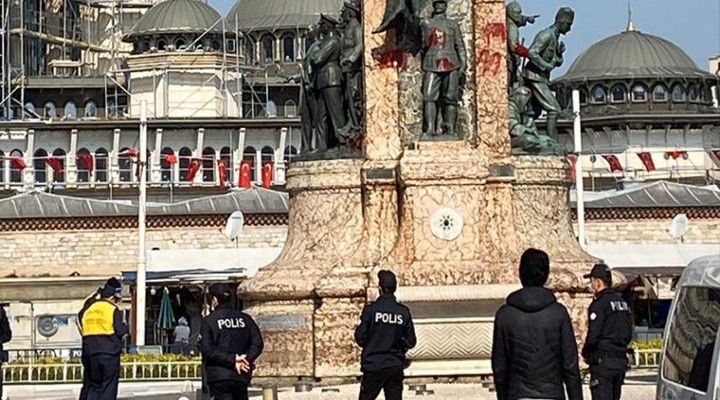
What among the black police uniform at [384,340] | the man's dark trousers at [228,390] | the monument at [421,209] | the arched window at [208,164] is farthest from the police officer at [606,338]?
the arched window at [208,164]

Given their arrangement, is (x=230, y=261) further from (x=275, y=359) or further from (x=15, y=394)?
(x=275, y=359)

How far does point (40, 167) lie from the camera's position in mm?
98688

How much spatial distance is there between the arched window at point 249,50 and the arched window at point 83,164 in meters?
23.4

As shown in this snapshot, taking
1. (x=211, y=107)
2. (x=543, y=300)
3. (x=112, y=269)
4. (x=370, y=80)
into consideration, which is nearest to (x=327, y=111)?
(x=370, y=80)

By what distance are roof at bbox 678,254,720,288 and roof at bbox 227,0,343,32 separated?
11148 cm

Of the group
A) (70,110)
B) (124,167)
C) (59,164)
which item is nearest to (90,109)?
(70,110)

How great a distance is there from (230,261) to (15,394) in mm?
24220

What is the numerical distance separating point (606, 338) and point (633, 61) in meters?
106

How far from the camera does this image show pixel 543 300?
11.8m

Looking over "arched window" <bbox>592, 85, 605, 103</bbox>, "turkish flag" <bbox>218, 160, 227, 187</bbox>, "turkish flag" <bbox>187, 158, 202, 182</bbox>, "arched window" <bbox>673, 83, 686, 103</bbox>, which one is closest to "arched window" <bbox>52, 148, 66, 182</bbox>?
"turkish flag" <bbox>187, 158, 202, 182</bbox>

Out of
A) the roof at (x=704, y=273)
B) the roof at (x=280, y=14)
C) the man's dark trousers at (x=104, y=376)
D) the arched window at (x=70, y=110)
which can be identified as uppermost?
the roof at (x=280, y=14)

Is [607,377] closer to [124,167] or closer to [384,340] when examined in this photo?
[384,340]

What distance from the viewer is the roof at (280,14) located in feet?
410

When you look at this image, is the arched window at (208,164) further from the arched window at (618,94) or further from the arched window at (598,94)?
the arched window at (618,94)
